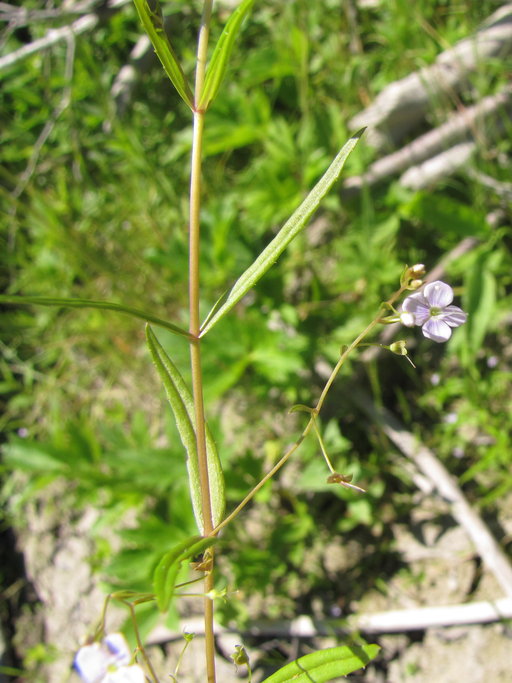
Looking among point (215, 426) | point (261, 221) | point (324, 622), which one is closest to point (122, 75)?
point (261, 221)

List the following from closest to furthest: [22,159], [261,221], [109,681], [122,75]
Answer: [109,681]
[261,221]
[122,75]
[22,159]

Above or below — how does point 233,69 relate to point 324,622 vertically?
above

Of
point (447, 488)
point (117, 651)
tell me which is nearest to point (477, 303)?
point (447, 488)

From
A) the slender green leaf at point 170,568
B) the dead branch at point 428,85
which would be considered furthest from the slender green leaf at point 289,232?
the dead branch at point 428,85

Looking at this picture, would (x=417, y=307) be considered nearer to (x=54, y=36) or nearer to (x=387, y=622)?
(x=387, y=622)

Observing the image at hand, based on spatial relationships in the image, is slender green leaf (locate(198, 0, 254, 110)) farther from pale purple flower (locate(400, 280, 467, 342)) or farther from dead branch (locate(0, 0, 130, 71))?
dead branch (locate(0, 0, 130, 71))

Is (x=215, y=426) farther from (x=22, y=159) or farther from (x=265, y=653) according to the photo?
(x=22, y=159)

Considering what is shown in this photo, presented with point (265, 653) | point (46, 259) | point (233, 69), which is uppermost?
point (233, 69)

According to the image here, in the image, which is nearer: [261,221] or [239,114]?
[261,221]
